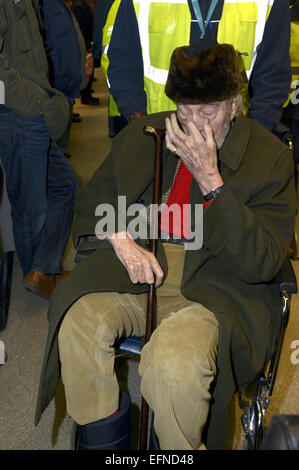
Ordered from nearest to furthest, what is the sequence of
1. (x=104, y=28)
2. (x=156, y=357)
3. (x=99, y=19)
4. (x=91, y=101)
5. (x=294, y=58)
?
(x=156, y=357) < (x=294, y=58) < (x=104, y=28) < (x=99, y=19) < (x=91, y=101)

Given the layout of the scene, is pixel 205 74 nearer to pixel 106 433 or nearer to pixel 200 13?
pixel 200 13

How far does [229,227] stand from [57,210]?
54.2 inches

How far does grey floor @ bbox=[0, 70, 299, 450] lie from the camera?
6.38 feet

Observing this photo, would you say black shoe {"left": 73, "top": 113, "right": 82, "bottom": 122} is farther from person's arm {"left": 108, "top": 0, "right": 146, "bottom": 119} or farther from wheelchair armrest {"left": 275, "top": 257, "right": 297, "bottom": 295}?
wheelchair armrest {"left": 275, "top": 257, "right": 297, "bottom": 295}

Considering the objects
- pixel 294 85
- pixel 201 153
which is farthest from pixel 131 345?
pixel 294 85

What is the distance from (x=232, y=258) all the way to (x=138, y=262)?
1.00 feet

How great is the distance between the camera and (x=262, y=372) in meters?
1.63

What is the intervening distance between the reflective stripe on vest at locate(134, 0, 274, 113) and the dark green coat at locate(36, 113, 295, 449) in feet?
1.67

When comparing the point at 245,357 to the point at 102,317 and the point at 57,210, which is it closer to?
the point at 102,317

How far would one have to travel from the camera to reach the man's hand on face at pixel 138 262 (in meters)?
1.71

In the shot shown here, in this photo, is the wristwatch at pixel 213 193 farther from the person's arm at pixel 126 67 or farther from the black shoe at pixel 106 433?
the person's arm at pixel 126 67

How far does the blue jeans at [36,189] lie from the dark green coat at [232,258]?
762mm

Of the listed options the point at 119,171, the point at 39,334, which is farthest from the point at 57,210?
the point at 119,171

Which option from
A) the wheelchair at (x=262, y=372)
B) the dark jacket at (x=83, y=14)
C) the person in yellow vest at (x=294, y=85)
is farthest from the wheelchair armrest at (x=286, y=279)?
A: the dark jacket at (x=83, y=14)
